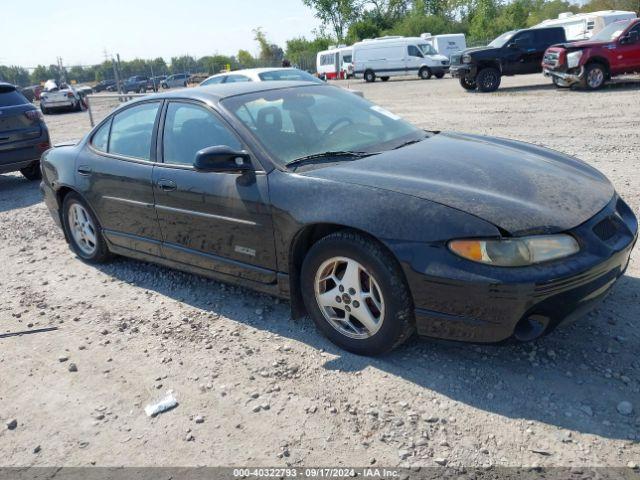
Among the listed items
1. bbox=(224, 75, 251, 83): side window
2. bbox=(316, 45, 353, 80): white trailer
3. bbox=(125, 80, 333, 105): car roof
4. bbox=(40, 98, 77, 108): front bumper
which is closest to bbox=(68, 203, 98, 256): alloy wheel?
bbox=(125, 80, 333, 105): car roof

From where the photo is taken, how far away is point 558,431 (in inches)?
Answer: 99.4

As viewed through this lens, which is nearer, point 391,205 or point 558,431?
point 558,431

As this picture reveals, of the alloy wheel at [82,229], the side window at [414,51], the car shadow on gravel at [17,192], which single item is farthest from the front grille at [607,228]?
the side window at [414,51]

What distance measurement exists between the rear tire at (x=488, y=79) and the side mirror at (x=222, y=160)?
661 inches

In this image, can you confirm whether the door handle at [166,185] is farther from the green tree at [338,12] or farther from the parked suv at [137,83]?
the green tree at [338,12]

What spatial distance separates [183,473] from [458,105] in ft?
46.7

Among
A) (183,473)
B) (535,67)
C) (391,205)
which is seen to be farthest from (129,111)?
(535,67)

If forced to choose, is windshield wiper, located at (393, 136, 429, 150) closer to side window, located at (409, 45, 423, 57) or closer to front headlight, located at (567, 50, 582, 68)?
front headlight, located at (567, 50, 582, 68)

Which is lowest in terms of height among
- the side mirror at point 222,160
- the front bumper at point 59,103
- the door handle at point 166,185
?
the door handle at point 166,185

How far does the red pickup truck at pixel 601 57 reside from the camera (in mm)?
15328

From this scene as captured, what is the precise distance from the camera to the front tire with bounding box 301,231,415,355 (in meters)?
2.94

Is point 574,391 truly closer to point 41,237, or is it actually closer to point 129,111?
point 129,111

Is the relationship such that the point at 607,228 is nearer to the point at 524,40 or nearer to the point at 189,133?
the point at 189,133

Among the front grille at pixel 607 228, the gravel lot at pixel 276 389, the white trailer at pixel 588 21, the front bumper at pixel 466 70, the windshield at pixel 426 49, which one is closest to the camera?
the gravel lot at pixel 276 389
